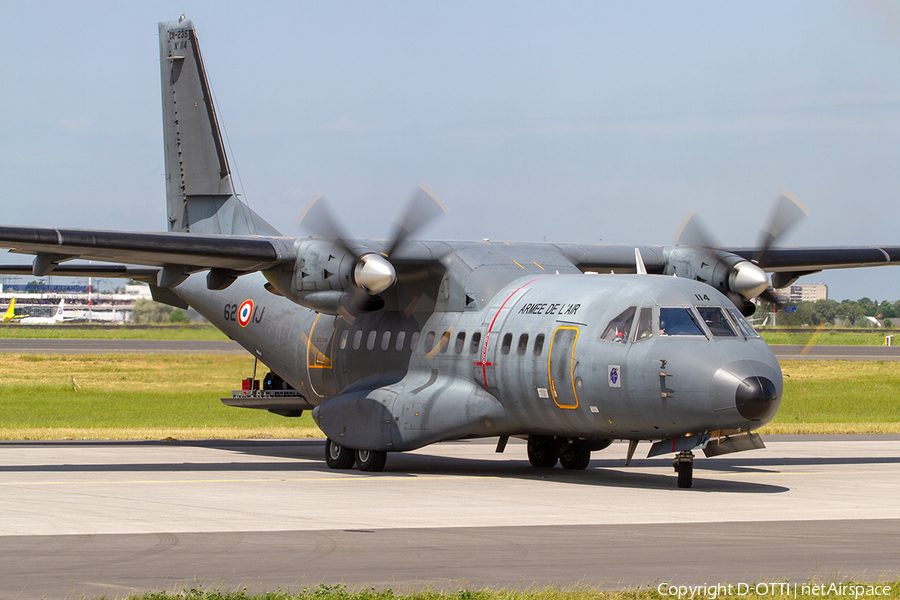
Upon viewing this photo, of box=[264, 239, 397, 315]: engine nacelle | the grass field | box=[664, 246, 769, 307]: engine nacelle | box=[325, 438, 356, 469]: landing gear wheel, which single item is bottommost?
the grass field

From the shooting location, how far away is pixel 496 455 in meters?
25.5

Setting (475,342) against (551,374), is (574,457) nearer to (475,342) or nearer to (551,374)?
(475,342)

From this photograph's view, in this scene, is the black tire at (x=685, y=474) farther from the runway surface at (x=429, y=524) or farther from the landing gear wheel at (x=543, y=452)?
the landing gear wheel at (x=543, y=452)

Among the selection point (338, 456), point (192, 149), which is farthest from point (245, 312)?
point (338, 456)

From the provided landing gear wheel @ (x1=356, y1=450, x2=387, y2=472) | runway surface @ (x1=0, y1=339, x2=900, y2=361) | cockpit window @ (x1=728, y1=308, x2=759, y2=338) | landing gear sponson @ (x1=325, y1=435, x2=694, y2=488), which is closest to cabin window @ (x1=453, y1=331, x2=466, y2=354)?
landing gear sponson @ (x1=325, y1=435, x2=694, y2=488)

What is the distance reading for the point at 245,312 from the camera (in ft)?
81.2

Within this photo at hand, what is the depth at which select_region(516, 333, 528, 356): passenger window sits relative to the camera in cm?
1856

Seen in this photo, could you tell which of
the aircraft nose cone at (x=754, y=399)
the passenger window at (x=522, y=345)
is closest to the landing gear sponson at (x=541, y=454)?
the passenger window at (x=522, y=345)

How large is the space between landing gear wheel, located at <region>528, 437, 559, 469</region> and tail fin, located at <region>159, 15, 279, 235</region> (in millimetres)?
8251

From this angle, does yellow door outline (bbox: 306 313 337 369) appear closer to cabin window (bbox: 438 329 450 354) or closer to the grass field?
cabin window (bbox: 438 329 450 354)

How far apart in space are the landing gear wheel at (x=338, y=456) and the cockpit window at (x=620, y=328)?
20.6ft

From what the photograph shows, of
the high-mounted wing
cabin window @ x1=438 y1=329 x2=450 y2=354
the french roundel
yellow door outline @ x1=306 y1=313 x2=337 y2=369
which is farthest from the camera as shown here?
the french roundel

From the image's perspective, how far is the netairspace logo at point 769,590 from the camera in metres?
8.91

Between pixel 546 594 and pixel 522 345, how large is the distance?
387 inches
